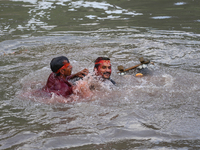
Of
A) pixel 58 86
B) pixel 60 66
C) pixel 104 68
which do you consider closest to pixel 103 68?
pixel 104 68

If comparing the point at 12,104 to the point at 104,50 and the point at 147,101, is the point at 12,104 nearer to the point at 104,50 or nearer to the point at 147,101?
the point at 147,101

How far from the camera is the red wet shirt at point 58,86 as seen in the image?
6148 mm

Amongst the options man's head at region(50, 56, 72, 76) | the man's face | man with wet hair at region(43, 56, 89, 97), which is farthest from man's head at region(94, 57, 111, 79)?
man's head at region(50, 56, 72, 76)

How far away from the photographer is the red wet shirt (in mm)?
6148

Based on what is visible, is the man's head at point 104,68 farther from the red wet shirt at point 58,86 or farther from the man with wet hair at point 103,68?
the red wet shirt at point 58,86

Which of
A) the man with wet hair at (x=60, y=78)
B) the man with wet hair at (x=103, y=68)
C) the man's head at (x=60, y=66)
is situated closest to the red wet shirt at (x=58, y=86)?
the man with wet hair at (x=60, y=78)

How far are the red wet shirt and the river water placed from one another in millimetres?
345

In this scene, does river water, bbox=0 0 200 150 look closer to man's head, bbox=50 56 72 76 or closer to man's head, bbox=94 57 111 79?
man's head, bbox=94 57 111 79

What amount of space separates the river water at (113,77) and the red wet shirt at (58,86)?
345 millimetres

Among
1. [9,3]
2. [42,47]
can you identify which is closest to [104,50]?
[42,47]

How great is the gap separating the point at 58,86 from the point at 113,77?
2.06 m

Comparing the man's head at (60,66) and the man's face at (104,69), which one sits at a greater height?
the man's head at (60,66)

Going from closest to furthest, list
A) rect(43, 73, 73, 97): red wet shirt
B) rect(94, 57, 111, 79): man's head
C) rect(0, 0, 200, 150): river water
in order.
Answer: rect(0, 0, 200, 150): river water → rect(43, 73, 73, 97): red wet shirt → rect(94, 57, 111, 79): man's head

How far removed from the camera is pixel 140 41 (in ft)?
34.2
